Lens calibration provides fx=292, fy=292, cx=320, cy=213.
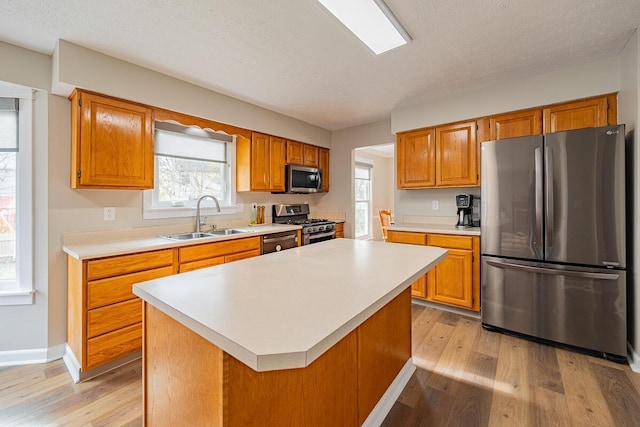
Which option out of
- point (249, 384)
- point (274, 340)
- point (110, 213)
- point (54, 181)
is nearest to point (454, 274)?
point (249, 384)

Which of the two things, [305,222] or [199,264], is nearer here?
[199,264]

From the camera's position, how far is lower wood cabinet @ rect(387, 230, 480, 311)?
2906mm

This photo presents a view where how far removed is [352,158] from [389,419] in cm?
355

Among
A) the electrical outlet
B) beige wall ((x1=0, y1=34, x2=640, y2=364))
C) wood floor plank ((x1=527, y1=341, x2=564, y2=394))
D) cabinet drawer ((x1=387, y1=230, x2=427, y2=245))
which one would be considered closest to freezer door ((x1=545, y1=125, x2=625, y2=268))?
beige wall ((x1=0, y1=34, x2=640, y2=364))

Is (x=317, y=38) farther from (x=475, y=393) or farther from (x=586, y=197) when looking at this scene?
(x=475, y=393)

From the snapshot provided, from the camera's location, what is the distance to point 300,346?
2.17 ft

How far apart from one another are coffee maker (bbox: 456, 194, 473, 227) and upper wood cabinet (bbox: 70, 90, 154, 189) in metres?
3.19

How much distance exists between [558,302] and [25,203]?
4.27m

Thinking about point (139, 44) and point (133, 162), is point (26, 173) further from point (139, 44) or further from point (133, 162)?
point (139, 44)

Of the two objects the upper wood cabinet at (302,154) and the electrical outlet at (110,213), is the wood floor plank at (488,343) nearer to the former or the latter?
the upper wood cabinet at (302,154)

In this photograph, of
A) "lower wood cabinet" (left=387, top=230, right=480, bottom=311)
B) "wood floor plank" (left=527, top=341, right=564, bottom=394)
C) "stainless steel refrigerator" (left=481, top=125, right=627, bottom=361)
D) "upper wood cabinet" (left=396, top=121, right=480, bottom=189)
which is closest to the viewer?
"wood floor plank" (left=527, top=341, right=564, bottom=394)

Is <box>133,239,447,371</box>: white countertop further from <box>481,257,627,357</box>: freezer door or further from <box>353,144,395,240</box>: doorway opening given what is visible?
<box>353,144,395,240</box>: doorway opening

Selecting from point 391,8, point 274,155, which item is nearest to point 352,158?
point 274,155

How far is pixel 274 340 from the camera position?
0.69 metres
